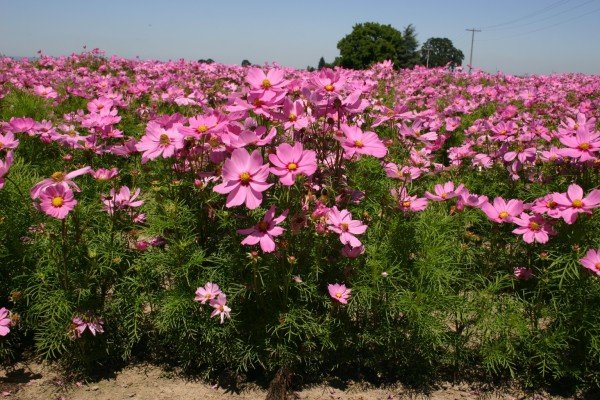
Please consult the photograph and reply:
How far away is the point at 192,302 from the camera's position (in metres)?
2.19

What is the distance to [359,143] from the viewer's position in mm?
1965

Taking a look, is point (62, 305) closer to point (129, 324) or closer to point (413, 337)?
point (129, 324)

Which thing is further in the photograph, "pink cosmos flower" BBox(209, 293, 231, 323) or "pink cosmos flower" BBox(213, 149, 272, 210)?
"pink cosmos flower" BBox(209, 293, 231, 323)

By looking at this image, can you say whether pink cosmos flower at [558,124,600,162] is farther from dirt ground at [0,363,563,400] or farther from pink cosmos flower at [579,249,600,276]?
dirt ground at [0,363,563,400]

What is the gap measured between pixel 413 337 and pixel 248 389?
2.91ft

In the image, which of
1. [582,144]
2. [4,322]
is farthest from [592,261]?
[4,322]

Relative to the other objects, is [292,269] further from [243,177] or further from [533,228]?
[533,228]

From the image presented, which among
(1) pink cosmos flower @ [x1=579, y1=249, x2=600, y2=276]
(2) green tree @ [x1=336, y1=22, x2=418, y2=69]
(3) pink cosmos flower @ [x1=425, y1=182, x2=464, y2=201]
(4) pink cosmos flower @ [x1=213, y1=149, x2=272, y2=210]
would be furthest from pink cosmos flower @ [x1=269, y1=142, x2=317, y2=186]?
(2) green tree @ [x1=336, y1=22, x2=418, y2=69]

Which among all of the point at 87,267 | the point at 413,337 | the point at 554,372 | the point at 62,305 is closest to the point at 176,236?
the point at 87,267

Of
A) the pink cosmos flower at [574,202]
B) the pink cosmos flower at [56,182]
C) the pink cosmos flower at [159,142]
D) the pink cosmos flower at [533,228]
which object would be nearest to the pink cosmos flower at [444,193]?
the pink cosmos flower at [533,228]

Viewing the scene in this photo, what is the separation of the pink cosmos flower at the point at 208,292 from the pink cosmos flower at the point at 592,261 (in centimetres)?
170

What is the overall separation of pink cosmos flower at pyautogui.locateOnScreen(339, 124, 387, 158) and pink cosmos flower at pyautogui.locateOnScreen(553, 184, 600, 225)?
95 centimetres

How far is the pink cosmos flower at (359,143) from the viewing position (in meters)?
1.94

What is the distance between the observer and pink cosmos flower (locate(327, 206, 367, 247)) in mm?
1955
